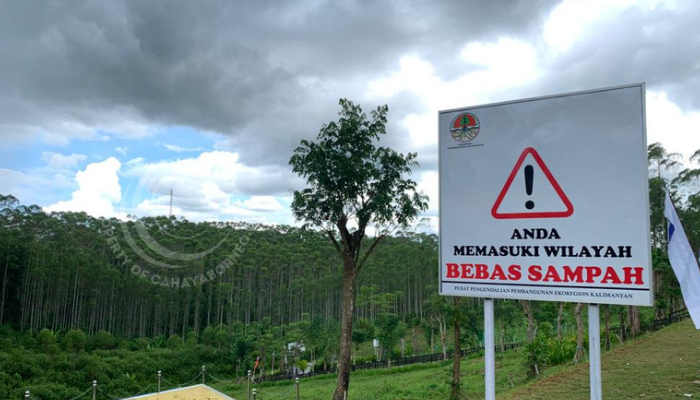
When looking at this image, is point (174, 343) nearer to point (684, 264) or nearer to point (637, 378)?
point (637, 378)

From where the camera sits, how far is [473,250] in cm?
392

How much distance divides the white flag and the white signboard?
1830 millimetres

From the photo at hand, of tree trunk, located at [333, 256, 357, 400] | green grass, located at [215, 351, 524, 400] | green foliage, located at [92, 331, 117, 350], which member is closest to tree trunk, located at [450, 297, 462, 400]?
green grass, located at [215, 351, 524, 400]

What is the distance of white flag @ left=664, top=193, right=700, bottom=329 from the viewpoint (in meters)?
4.56

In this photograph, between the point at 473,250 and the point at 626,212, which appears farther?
the point at 473,250

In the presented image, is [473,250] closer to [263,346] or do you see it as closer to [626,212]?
[626,212]

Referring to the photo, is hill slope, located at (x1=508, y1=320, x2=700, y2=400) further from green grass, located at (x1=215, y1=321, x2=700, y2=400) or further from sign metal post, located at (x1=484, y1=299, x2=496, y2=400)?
sign metal post, located at (x1=484, y1=299, x2=496, y2=400)

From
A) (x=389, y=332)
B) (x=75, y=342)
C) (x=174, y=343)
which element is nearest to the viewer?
(x=75, y=342)

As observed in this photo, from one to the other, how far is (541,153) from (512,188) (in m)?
0.37

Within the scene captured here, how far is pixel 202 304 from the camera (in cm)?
3778

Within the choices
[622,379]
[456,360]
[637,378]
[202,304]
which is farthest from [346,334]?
[202,304]

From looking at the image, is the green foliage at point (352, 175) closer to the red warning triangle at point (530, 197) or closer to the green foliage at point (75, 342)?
the red warning triangle at point (530, 197)

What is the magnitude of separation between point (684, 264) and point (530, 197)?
2429 mm

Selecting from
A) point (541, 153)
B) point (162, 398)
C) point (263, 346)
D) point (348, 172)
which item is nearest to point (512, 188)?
point (541, 153)
